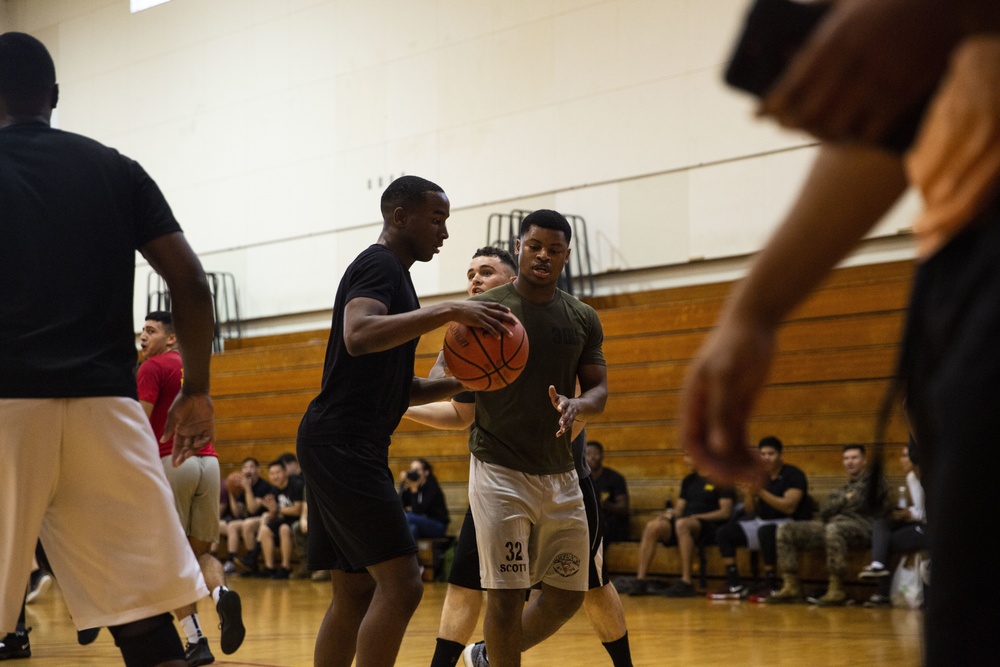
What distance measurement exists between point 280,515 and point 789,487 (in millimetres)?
5885

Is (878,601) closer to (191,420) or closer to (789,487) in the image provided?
(789,487)

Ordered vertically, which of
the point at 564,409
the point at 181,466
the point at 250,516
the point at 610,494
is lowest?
the point at 250,516

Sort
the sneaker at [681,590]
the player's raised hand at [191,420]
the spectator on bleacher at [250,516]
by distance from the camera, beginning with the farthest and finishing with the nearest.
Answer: the spectator on bleacher at [250,516] → the sneaker at [681,590] → the player's raised hand at [191,420]

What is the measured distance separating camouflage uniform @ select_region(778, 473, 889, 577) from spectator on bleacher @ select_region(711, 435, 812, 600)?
4.8 inches

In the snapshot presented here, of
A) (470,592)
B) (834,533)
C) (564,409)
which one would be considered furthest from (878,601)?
(564,409)

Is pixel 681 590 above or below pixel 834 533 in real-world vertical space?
below

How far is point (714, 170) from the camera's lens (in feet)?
38.2

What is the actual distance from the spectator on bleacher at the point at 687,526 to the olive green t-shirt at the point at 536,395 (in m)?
5.41

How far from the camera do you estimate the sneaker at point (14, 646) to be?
21.0ft

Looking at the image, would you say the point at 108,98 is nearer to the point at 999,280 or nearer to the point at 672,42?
the point at 672,42

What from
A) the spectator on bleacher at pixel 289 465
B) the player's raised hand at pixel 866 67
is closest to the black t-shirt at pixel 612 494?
the spectator on bleacher at pixel 289 465

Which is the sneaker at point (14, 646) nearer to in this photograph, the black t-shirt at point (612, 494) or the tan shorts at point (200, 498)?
the tan shorts at point (200, 498)

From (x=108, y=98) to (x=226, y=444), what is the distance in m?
6.36

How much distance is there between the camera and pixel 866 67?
130cm
